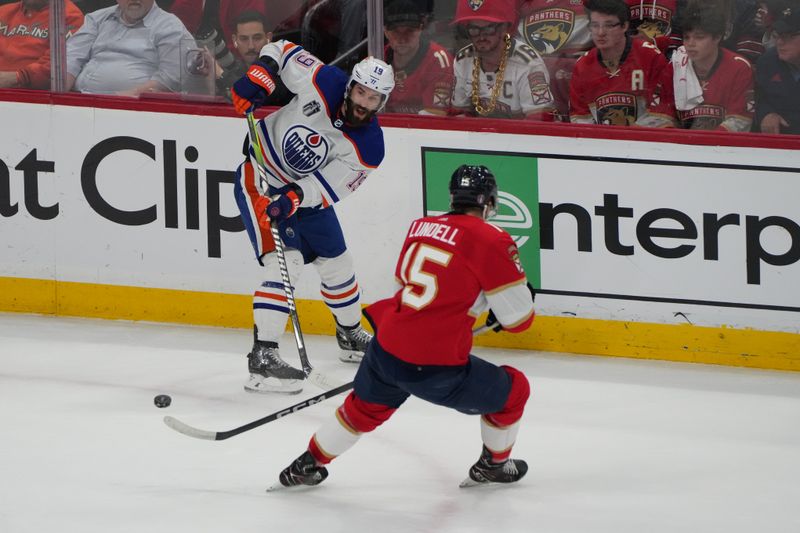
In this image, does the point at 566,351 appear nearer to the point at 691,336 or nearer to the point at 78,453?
the point at 691,336

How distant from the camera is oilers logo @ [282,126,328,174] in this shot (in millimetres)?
5137

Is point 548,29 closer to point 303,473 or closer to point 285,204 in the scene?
point 285,204

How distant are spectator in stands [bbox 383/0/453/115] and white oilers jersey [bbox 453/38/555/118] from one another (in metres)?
0.13

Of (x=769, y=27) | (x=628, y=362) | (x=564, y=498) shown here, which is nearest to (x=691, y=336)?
(x=628, y=362)

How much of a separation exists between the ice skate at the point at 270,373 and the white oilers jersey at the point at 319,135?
564 millimetres

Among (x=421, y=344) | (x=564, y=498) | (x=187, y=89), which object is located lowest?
(x=564, y=498)

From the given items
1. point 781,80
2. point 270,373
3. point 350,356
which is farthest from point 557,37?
point 270,373

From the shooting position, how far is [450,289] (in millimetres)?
3629

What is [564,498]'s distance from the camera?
4.02 metres

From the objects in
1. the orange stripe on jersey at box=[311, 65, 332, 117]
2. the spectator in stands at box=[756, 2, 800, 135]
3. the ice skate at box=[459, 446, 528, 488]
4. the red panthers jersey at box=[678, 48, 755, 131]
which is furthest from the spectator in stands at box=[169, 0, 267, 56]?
the ice skate at box=[459, 446, 528, 488]

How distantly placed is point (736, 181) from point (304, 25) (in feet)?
6.23

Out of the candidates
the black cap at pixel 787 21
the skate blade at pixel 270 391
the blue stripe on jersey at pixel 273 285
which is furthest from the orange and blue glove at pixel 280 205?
the black cap at pixel 787 21

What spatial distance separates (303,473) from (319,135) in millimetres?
1565

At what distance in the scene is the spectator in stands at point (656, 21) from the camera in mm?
5359
